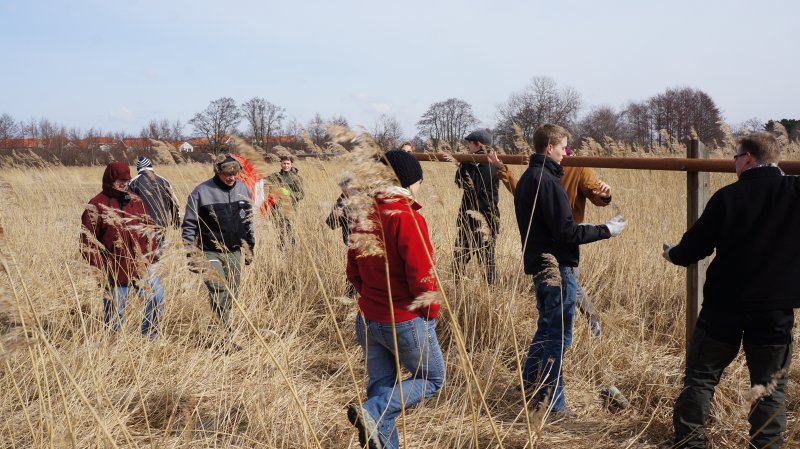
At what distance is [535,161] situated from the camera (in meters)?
3.53

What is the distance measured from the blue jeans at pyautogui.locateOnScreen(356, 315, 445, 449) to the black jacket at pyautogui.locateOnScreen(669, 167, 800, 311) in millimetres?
1417

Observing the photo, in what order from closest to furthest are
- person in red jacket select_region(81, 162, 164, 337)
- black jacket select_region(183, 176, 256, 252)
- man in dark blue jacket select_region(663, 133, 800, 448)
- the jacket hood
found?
man in dark blue jacket select_region(663, 133, 800, 448)
person in red jacket select_region(81, 162, 164, 337)
the jacket hood
black jacket select_region(183, 176, 256, 252)

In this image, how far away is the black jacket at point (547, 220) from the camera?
3334 millimetres

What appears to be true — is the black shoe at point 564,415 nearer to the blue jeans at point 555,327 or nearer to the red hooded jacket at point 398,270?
the blue jeans at point 555,327

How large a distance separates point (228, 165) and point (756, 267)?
390cm

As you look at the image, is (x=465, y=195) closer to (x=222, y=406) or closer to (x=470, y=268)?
(x=470, y=268)

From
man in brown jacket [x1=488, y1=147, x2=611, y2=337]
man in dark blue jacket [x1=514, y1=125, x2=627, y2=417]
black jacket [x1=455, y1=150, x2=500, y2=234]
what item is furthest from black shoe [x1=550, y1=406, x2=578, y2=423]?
black jacket [x1=455, y1=150, x2=500, y2=234]

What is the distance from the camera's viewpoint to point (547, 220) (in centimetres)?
338

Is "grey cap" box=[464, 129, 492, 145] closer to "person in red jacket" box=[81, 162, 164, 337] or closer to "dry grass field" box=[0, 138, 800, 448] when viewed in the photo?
"dry grass field" box=[0, 138, 800, 448]

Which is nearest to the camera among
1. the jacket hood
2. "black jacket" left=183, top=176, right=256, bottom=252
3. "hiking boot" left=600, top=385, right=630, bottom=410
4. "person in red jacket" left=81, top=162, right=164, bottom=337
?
"hiking boot" left=600, top=385, right=630, bottom=410

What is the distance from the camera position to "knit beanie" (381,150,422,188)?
2756mm

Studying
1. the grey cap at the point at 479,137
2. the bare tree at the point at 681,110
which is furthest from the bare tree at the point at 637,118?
the grey cap at the point at 479,137

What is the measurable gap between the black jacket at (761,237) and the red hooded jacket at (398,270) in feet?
4.51

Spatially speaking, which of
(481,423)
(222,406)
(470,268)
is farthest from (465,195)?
(222,406)
